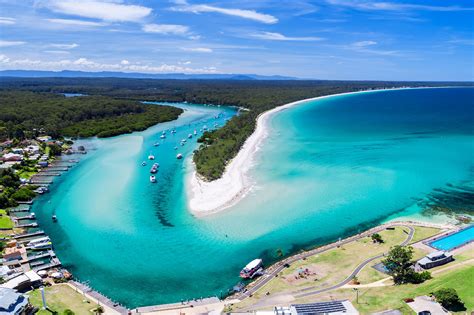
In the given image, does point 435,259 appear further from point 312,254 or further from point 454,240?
point 312,254

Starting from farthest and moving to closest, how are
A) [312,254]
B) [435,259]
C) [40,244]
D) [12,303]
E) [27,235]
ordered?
[27,235] < [40,244] < [312,254] < [435,259] < [12,303]

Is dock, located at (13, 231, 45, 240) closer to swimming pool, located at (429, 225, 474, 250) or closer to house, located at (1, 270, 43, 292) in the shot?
house, located at (1, 270, 43, 292)

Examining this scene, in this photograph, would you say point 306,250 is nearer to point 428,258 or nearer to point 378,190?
point 428,258

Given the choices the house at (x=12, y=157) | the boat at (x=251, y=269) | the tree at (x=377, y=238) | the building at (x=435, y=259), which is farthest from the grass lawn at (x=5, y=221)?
the building at (x=435, y=259)

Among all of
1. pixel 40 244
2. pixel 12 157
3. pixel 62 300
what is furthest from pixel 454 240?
pixel 12 157

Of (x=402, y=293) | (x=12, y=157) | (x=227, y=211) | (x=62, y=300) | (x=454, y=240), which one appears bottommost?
(x=62, y=300)
